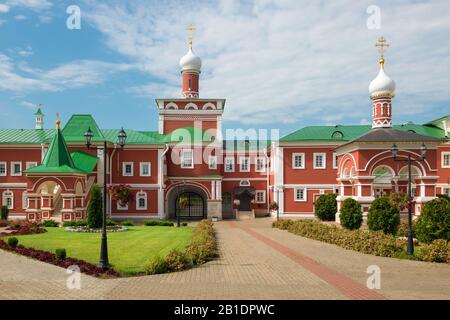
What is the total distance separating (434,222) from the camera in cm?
1817

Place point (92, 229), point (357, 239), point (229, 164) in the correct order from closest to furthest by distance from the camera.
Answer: point (357, 239) < point (92, 229) < point (229, 164)

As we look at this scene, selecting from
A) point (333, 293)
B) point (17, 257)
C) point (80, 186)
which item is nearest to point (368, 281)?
point (333, 293)

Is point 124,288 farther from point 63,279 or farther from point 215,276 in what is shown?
point 215,276

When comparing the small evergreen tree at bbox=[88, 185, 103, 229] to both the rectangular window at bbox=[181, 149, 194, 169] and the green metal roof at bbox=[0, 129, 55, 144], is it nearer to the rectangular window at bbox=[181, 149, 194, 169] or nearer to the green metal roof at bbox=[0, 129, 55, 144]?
the rectangular window at bbox=[181, 149, 194, 169]

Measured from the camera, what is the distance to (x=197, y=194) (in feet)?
142

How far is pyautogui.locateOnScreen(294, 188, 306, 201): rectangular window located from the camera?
40.9m

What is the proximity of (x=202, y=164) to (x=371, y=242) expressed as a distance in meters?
24.3

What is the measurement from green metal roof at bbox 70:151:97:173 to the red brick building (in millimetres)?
80

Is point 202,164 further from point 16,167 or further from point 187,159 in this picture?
point 16,167

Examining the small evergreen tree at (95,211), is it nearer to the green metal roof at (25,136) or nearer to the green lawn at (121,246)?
the green lawn at (121,246)

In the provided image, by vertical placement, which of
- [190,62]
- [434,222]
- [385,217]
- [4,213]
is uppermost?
[190,62]

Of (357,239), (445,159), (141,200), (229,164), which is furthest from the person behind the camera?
(229,164)

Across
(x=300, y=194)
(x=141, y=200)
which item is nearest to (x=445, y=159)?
(x=300, y=194)

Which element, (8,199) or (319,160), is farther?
(319,160)
